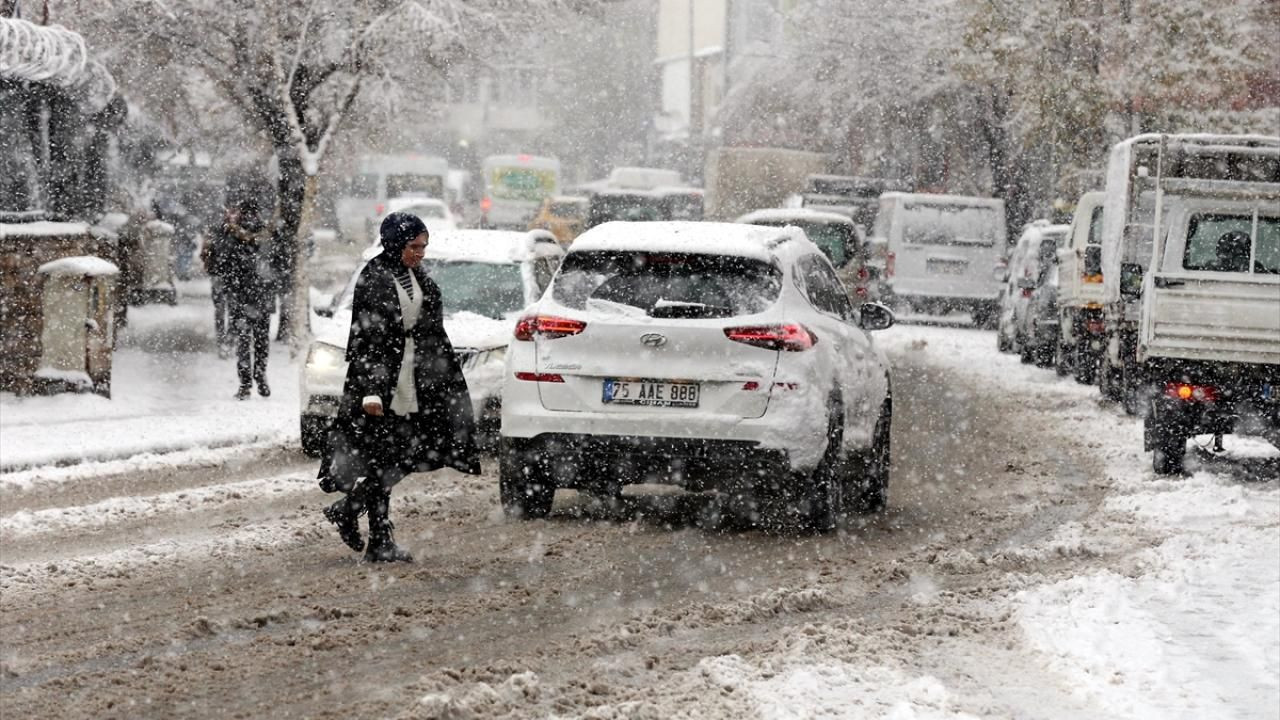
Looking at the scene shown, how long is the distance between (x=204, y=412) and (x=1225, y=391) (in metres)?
8.47

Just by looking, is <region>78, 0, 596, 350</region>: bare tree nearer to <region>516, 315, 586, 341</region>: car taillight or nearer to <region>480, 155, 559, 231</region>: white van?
<region>516, 315, 586, 341</region>: car taillight

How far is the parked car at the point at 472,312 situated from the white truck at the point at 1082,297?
7.57 m

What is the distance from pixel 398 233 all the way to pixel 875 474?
402cm

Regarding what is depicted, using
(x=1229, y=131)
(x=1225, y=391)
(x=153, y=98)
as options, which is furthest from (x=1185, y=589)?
(x=1229, y=131)

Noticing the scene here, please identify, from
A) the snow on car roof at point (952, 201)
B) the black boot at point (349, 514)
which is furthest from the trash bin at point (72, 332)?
the snow on car roof at point (952, 201)

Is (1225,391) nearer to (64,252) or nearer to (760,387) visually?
(760,387)

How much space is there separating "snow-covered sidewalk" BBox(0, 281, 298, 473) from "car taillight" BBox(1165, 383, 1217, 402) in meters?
6.60

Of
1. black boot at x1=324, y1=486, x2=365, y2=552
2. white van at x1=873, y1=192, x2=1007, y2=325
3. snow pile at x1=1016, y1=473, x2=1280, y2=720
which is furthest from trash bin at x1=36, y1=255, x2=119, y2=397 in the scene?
white van at x1=873, y1=192, x2=1007, y2=325

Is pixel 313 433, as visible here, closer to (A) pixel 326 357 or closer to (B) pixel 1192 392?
(A) pixel 326 357

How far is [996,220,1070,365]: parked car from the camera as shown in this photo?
83.0 ft

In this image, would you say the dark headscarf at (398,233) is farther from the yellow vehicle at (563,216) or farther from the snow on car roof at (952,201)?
the yellow vehicle at (563,216)

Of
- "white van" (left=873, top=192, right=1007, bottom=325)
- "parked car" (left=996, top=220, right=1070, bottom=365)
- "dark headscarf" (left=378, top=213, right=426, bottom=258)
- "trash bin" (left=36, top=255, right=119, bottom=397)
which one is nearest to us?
"dark headscarf" (left=378, top=213, right=426, bottom=258)

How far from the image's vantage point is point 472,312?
1459 cm

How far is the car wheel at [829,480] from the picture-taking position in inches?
418
